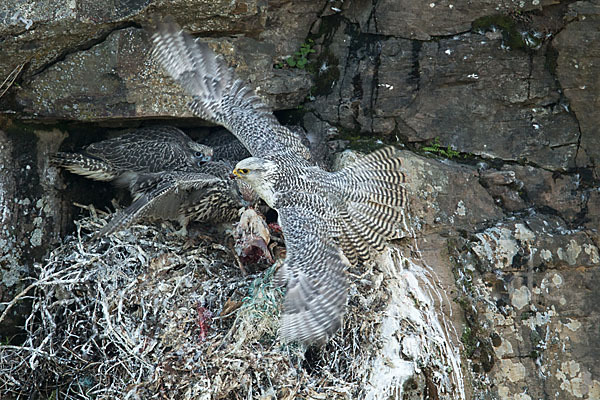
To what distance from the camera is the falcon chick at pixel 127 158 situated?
5152 millimetres

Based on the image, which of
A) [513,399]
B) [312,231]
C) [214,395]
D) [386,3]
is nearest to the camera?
[214,395]

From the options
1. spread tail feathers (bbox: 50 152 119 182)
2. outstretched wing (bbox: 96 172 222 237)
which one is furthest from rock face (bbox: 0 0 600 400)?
outstretched wing (bbox: 96 172 222 237)

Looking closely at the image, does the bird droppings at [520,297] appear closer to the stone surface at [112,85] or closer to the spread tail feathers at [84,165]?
the stone surface at [112,85]

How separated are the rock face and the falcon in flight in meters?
0.19

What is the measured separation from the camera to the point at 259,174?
4.83m

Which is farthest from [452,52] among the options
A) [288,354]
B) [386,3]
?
[288,354]

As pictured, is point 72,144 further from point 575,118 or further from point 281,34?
point 575,118

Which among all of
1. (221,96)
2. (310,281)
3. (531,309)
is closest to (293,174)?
(221,96)

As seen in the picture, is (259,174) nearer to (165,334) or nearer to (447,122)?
(165,334)

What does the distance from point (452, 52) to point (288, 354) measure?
7.78ft

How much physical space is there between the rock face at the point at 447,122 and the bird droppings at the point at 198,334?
338 millimetres

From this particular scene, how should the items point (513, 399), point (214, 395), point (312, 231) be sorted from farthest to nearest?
point (513, 399)
point (312, 231)
point (214, 395)

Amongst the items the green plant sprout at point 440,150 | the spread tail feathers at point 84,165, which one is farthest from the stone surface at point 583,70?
the spread tail feathers at point 84,165

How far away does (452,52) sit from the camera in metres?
5.23
